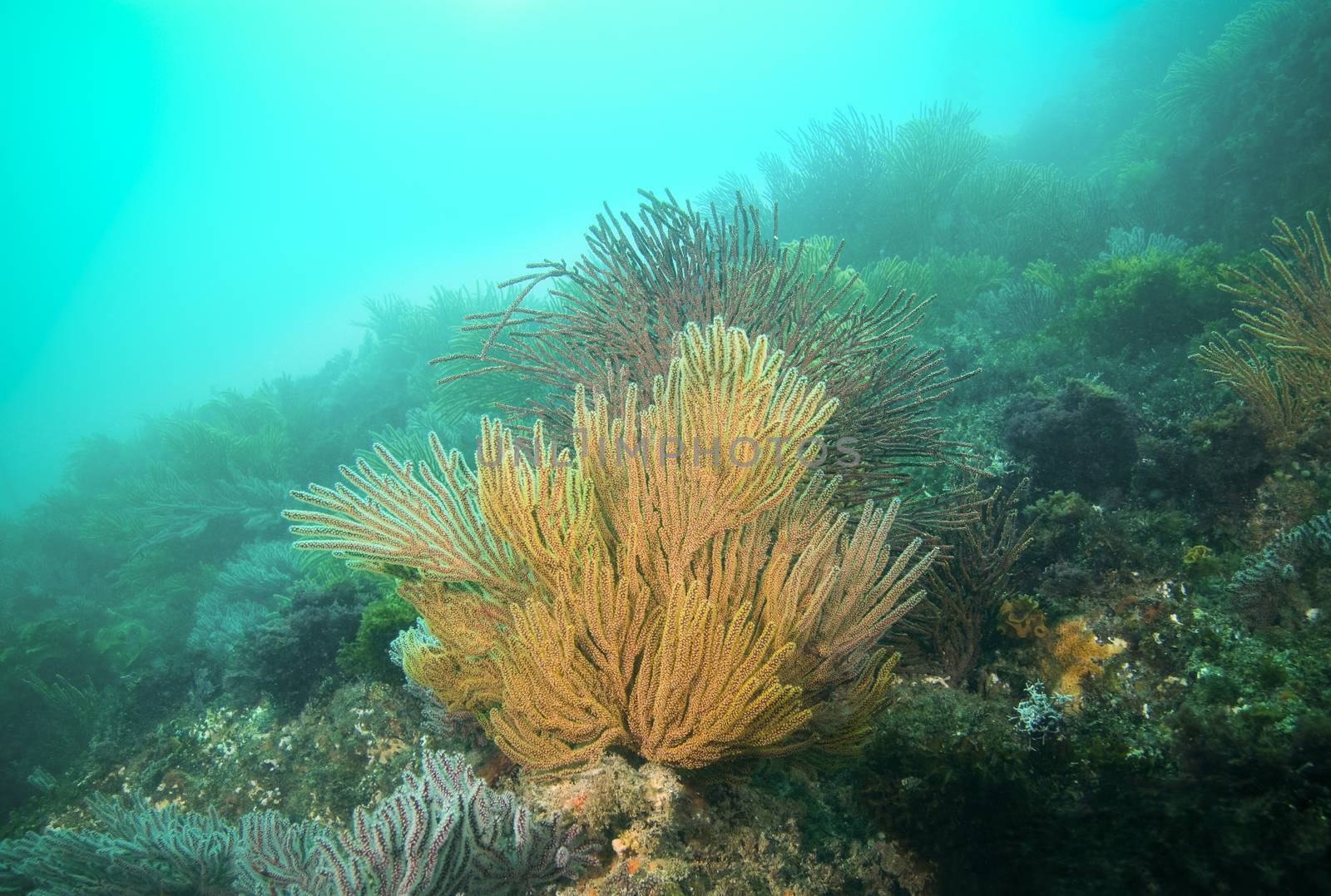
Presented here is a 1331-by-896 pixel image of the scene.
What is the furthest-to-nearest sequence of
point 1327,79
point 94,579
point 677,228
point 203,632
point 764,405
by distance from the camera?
point 94,579 < point 1327,79 < point 203,632 < point 677,228 < point 764,405

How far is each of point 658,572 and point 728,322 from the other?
2.22 m

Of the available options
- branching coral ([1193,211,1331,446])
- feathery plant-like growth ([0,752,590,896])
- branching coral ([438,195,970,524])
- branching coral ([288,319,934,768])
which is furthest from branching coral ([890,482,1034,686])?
feathery plant-like growth ([0,752,590,896])

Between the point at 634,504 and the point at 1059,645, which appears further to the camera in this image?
the point at 1059,645

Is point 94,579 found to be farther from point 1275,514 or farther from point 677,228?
point 1275,514

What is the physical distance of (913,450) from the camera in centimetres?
370

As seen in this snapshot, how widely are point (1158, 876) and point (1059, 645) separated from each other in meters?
1.64

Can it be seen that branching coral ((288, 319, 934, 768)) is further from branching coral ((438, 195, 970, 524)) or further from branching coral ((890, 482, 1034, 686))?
branching coral ((438, 195, 970, 524))

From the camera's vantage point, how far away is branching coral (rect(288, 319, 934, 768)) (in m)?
2.08

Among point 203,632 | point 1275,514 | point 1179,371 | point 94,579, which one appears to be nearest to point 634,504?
point 1275,514

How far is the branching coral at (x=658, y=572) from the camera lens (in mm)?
2076

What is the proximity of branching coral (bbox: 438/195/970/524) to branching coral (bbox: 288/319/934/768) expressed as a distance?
43.9 inches

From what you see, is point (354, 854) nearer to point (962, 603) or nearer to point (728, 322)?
point (962, 603)

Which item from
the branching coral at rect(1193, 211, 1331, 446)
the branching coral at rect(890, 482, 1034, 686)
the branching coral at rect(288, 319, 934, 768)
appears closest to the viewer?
the branching coral at rect(288, 319, 934, 768)

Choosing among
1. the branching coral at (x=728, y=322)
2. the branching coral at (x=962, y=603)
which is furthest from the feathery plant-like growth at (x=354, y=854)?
the branching coral at (x=962, y=603)
